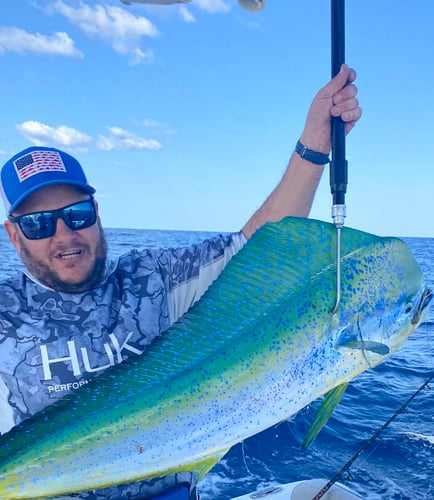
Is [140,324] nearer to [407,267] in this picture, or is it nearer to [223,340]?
[223,340]

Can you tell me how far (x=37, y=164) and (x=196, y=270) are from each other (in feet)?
3.36

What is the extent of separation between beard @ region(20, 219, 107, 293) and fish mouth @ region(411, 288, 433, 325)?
1.60 metres

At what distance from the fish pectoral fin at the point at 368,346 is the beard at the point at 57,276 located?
1.48 m

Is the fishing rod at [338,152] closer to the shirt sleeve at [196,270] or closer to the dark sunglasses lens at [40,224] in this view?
the shirt sleeve at [196,270]

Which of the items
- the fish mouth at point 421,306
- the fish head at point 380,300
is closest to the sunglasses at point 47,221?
the fish head at point 380,300

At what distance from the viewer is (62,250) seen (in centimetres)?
249

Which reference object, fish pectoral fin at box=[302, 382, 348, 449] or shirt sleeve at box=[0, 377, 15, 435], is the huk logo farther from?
fish pectoral fin at box=[302, 382, 348, 449]

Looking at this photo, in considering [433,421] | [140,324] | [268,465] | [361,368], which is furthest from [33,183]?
[433,421]

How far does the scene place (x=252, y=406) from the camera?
150 centimetres

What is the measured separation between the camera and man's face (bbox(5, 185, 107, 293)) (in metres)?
2.48

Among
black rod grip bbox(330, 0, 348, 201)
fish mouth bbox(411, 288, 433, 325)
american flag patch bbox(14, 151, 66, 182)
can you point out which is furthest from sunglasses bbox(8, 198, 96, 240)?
fish mouth bbox(411, 288, 433, 325)

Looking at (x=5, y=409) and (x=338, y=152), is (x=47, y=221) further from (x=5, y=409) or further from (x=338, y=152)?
(x=338, y=152)

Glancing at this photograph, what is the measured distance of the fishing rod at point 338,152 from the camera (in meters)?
1.58

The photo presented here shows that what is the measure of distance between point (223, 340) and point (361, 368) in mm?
437
